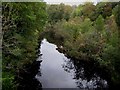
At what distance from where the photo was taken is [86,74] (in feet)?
77.7

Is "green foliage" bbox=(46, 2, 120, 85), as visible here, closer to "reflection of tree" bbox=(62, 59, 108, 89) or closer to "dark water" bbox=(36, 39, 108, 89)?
"reflection of tree" bbox=(62, 59, 108, 89)

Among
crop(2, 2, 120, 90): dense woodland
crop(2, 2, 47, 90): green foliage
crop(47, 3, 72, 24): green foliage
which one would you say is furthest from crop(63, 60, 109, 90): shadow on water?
crop(47, 3, 72, 24): green foliage

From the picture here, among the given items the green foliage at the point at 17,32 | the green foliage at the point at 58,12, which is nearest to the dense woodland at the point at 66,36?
the green foliage at the point at 17,32

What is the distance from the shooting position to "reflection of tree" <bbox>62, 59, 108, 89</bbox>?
2045 cm

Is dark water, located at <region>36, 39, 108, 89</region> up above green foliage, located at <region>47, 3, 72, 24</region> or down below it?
below

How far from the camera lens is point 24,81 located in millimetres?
19438

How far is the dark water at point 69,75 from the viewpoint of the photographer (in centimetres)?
2103

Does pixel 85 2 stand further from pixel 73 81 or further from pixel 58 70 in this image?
pixel 73 81

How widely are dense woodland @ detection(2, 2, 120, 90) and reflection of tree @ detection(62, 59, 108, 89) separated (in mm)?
571

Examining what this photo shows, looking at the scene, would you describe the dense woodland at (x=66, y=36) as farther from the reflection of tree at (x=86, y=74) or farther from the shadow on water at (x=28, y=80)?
the reflection of tree at (x=86, y=74)

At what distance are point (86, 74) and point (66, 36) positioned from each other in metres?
8.62

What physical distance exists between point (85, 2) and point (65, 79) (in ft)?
47.2

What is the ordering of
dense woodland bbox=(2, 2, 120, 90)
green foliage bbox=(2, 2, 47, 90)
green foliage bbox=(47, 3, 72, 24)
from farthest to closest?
green foliage bbox=(47, 3, 72, 24) < dense woodland bbox=(2, 2, 120, 90) < green foliage bbox=(2, 2, 47, 90)

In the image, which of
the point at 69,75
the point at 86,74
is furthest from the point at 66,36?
the point at 86,74
